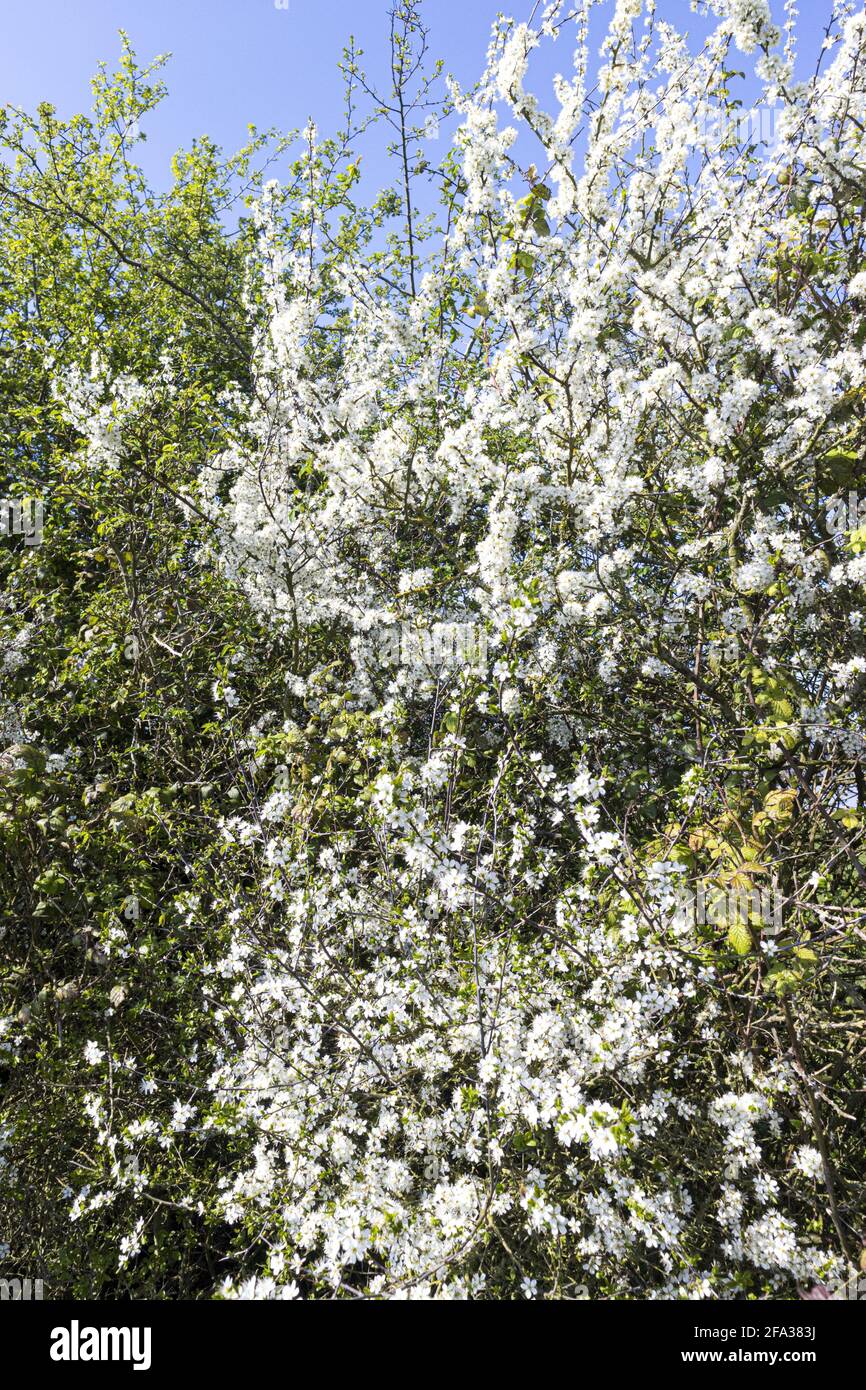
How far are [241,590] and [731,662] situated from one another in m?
2.89

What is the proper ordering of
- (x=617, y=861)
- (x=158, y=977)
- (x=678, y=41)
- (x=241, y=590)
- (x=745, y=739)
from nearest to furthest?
(x=617, y=861) → (x=745, y=739) → (x=158, y=977) → (x=678, y=41) → (x=241, y=590)

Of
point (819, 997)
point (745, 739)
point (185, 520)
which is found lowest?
point (819, 997)

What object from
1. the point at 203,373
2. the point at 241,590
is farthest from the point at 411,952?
the point at 203,373

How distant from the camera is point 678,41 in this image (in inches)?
153

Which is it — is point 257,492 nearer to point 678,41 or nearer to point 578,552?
point 578,552

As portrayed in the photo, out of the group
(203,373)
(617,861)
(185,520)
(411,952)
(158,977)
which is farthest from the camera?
(203,373)

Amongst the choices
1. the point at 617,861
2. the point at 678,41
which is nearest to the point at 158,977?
the point at 617,861

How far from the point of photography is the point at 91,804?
168 inches

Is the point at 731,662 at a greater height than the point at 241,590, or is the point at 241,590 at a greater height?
the point at 241,590

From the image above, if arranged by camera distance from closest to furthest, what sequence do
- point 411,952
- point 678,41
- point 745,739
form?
1. point 745,739
2. point 411,952
3. point 678,41

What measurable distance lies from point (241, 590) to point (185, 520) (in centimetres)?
85

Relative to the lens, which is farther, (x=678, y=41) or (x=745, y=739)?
(x=678, y=41)

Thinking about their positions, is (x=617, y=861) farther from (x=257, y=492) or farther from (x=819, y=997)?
(x=257, y=492)

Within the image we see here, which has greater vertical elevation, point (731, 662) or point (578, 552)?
point (578, 552)
